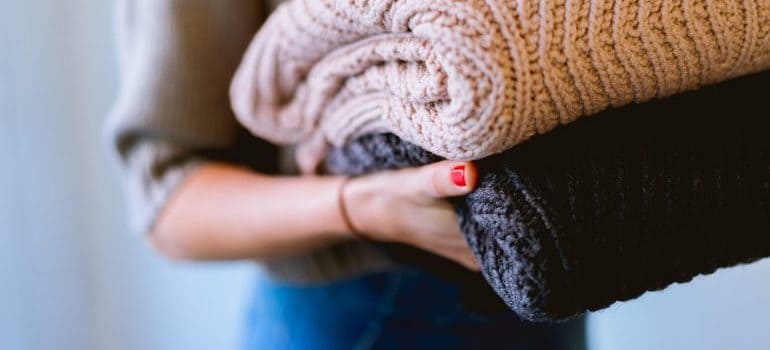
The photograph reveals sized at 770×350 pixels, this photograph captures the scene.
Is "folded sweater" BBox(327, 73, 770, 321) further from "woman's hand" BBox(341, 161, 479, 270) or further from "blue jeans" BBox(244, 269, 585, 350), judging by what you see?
"blue jeans" BBox(244, 269, 585, 350)

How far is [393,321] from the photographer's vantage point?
46cm

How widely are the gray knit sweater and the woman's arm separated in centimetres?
2

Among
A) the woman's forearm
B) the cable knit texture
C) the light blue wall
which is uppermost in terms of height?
the cable knit texture

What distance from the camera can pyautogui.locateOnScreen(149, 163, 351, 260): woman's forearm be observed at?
406 mm

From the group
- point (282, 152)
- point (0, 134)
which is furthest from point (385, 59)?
point (0, 134)

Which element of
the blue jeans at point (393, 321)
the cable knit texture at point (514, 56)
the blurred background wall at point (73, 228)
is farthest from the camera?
the blurred background wall at point (73, 228)

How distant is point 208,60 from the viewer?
44 centimetres

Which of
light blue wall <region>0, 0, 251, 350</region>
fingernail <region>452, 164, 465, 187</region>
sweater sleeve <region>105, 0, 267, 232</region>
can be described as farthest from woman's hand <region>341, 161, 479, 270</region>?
light blue wall <region>0, 0, 251, 350</region>

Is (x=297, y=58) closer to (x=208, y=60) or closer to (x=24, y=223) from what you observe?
(x=208, y=60)

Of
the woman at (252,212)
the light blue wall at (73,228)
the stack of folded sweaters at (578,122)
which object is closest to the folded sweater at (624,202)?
the stack of folded sweaters at (578,122)

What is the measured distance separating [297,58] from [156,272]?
732 millimetres

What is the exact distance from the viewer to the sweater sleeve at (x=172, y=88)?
0.43m

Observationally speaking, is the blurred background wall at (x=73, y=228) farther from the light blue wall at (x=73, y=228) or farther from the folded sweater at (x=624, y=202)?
the folded sweater at (x=624, y=202)

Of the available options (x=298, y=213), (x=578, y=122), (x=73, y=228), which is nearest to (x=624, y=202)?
(x=578, y=122)
